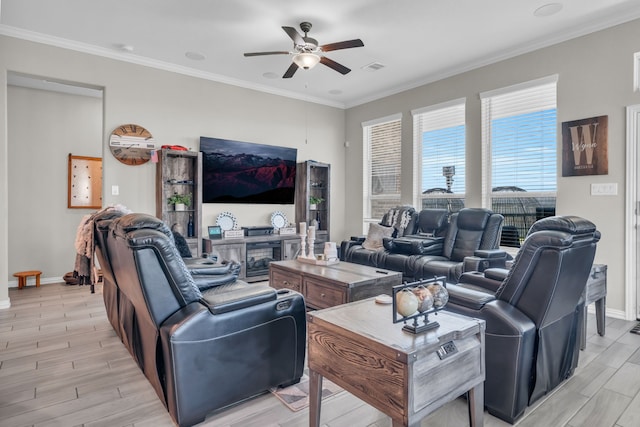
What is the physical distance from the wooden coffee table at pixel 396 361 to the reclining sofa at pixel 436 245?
2259 millimetres

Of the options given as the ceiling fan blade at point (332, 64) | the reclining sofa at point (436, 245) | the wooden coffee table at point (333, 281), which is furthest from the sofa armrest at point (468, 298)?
the ceiling fan blade at point (332, 64)

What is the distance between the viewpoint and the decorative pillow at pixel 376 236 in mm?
5137

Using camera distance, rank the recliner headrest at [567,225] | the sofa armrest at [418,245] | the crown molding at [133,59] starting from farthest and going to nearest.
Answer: the sofa armrest at [418,245] < the crown molding at [133,59] < the recliner headrest at [567,225]

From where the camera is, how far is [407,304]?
1.49 meters

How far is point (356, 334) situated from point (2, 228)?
449 cm

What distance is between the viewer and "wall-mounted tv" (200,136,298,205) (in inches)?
215

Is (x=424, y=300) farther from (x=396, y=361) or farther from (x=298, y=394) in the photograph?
(x=298, y=394)

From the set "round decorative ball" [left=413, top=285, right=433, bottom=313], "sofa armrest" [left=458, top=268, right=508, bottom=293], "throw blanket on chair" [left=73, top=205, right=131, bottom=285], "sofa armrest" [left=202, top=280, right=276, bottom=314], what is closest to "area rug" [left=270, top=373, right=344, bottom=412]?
"sofa armrest" [left=202, top=280, right=276, bottom=314]

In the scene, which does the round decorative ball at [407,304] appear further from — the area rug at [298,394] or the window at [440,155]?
the window at [440,155]

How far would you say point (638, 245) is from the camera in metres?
3.66

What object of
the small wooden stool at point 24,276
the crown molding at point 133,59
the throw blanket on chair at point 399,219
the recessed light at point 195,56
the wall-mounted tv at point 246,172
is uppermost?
the recessed light at point 195,56

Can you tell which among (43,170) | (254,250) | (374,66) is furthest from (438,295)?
(43,170)

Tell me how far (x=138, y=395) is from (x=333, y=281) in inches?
64.3

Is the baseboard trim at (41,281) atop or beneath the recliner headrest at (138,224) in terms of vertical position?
beneath
